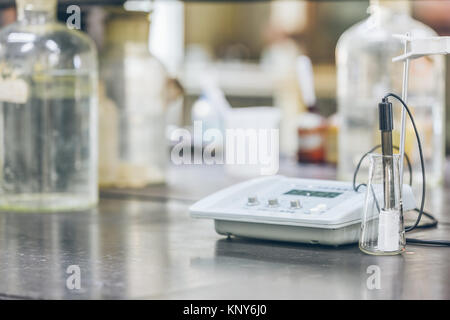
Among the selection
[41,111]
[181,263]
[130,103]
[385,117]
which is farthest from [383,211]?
[130,103]

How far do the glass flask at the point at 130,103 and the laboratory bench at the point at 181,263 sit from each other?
35 centimetres

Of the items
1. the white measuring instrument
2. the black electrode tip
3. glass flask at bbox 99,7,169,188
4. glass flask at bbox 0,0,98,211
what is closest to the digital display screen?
the white measuring instrument

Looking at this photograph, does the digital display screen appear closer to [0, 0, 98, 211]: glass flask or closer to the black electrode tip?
the black electrode tip

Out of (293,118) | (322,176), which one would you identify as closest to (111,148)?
(322,176)

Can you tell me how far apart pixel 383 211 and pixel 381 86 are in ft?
2.61

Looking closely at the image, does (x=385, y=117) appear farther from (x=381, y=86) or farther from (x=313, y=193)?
(x=381, y=86)

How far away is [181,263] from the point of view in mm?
739

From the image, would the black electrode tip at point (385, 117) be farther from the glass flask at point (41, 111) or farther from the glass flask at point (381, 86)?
the glass flask at point (381, 86)

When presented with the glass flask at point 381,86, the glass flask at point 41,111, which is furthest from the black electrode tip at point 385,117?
the glass flask at point 381,86

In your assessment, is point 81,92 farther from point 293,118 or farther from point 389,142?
point 293,118

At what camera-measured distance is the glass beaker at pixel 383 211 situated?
767mm
